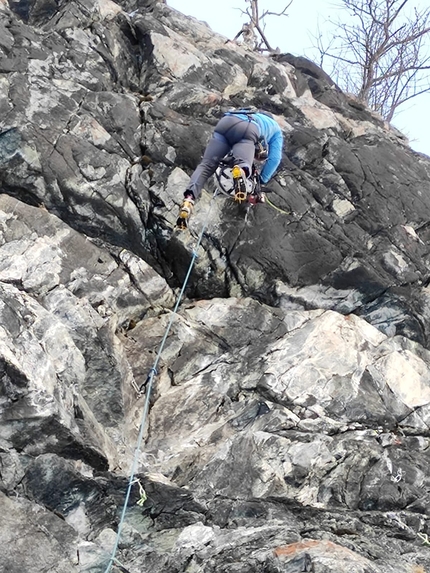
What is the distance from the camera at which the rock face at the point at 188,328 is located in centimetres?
582

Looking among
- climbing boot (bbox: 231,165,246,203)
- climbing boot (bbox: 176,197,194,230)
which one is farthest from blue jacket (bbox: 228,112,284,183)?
climbing boot (bbox: 176,197,194,230)

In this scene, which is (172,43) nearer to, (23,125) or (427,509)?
(23,125)

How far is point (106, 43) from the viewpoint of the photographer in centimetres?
1205

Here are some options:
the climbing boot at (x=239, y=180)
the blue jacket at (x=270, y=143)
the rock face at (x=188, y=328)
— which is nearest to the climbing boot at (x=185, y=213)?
the rock face at (x=188, y=328)

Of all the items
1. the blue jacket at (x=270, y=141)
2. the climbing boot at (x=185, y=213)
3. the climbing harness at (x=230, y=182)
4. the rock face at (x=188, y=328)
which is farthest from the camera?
the blue jacket at (x=270, y=141)

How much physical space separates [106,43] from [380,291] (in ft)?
22.5

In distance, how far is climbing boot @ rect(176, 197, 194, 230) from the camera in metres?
8.66

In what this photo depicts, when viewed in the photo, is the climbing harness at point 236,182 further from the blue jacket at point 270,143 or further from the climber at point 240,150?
the blue jacket at point 270,143

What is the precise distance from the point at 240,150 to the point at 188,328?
2.56 meters

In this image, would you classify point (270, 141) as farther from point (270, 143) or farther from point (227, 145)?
point (227, 145)

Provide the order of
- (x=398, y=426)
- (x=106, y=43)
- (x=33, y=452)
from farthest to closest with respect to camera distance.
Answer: (x=106, y=43) < (x=398, y=426) < (x=33, y=452)

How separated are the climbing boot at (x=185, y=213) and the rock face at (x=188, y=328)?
0.54 meters

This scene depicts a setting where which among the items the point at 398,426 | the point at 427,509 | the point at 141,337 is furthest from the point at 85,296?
the point at 427,509

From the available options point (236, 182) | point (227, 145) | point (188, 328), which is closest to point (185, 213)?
point (236, 182)
